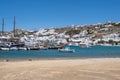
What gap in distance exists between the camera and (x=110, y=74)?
25328 mm

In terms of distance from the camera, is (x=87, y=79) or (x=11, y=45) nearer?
(x=87, y=79)

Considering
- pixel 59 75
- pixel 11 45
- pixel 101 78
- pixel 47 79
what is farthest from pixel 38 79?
pixel 11 45

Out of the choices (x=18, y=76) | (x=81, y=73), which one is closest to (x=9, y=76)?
(x=18, y=76)

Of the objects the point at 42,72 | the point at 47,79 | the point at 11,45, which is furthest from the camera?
the point at 11,45

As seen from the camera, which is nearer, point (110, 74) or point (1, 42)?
point (110, 74)

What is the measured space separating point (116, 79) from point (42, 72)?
6.16 meters

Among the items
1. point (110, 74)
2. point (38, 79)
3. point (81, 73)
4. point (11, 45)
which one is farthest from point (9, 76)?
point (11, 45)

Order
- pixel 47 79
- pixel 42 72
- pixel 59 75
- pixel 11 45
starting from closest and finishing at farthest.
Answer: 1. pixel 47 79
2. pixel 59 75
3. pixel 42 72
4. pixel 11 45

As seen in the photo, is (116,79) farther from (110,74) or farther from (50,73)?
(50,73)

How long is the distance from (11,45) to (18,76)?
393 ft

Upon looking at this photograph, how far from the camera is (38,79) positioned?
23047 millimetres

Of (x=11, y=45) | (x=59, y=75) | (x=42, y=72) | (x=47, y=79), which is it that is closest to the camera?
(x=47, y=79)

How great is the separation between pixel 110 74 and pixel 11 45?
120 metres

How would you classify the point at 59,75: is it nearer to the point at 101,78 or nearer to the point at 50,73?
the point at 50,73
